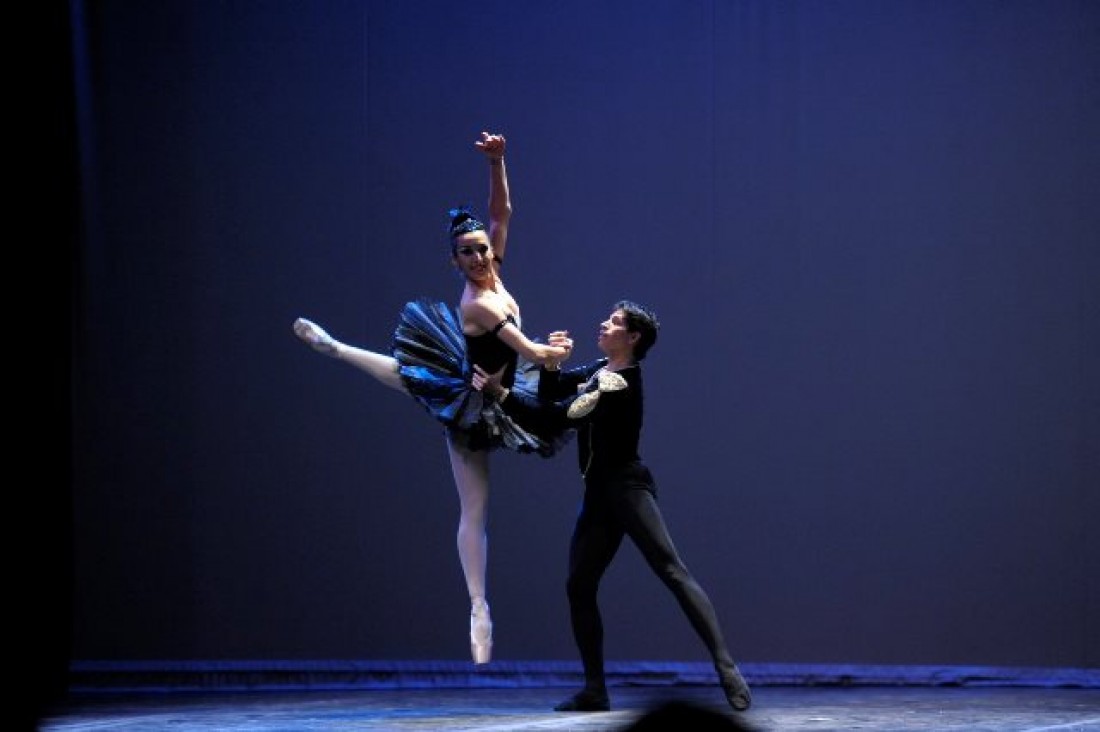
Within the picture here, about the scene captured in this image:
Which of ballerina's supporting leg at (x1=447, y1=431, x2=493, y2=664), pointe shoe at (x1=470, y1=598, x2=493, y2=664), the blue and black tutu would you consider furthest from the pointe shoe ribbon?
pointe shoe at (x1=470, y1=598, x2=493, y2=664)

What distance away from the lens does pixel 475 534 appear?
442 centimetres

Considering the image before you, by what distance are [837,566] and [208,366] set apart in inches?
104

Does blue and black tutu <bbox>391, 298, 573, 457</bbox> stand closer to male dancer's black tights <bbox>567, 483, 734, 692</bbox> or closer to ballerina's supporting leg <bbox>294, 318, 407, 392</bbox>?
ballerina's supporting leg <bbox>294, 318, 407, 392</bbox>

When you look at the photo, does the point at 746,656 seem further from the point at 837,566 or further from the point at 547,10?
the point at 547,10

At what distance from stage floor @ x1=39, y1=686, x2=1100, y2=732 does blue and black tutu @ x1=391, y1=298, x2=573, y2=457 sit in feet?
2.80

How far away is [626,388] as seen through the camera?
443cm

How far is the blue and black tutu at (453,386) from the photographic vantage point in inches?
172

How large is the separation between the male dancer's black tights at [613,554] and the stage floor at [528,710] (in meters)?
0.20

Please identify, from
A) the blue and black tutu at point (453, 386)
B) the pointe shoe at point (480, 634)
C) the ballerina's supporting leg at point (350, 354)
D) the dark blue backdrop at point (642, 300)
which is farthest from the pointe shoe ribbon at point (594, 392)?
the dark blue backdrop at point (642, 300)

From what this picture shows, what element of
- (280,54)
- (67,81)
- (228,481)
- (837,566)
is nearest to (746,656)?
(837,566)

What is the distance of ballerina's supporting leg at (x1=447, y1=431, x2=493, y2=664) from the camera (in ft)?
14.3

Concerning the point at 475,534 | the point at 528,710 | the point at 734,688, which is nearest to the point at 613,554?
the point at 475,534

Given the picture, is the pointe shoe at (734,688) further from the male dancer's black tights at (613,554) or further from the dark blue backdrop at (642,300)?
the dark blue backdrop at (642,300)

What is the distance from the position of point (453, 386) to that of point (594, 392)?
416 mm
